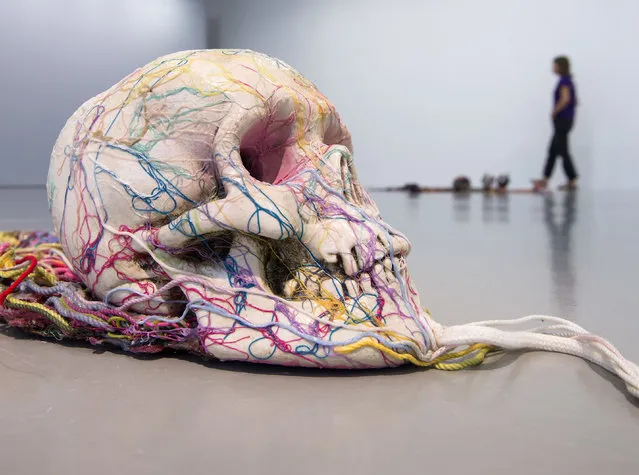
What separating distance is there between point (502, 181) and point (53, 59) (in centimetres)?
529

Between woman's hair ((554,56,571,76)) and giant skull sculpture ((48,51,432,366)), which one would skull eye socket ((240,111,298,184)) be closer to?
giant skull sculpture ((48,51,432,366))

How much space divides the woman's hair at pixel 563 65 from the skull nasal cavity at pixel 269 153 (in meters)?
5.92

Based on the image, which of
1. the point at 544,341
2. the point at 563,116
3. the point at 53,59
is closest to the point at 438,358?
the point at 544,341

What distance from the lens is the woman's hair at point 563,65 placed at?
6.30m

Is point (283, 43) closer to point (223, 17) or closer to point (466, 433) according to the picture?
point (223, 17)

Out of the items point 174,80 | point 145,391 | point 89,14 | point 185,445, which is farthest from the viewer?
point 89,14

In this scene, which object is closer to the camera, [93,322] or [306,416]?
[306,416]

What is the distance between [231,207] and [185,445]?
0.45 metres

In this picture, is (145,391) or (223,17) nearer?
(145,391)

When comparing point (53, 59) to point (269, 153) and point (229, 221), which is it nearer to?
point (269, 153)

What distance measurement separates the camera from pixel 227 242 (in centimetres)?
113

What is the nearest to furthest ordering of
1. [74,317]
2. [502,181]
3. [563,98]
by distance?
1. [74,317]
2. [563,98]
3. [502,181]

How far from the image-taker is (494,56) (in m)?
7.01

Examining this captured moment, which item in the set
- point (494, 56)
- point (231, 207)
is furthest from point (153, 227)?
point (494, 56)
